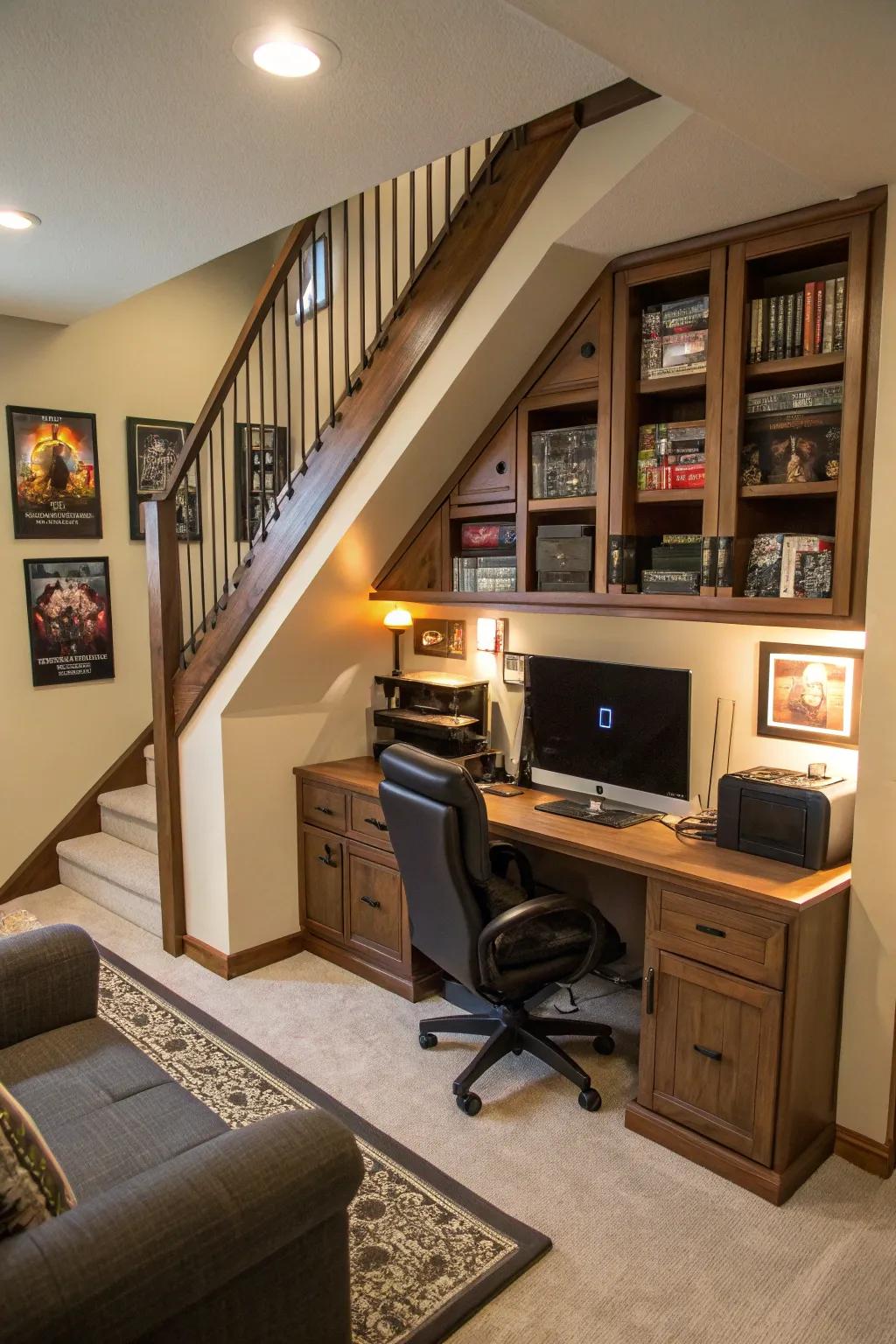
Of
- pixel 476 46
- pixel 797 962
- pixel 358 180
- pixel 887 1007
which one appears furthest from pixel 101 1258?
pixel 358 180

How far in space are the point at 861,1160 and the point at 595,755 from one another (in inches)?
54.1

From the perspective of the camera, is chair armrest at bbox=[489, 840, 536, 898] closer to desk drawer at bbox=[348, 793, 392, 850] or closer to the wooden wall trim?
desk drawer at bbox=[348, 793, 392, 850]

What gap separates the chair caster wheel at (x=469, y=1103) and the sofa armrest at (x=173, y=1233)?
1213 mm

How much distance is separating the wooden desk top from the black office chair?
0.19m

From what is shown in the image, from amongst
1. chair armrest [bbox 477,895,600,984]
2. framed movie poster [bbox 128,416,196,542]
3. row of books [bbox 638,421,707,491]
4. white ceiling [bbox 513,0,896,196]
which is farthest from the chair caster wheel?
framed movie poster [bbox 128,416,196,542]

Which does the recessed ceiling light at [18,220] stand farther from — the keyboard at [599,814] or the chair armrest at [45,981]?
the keyboard at [599,814]

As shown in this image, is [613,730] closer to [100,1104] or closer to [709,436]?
[709,436]

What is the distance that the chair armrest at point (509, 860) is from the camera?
3136 millimetres

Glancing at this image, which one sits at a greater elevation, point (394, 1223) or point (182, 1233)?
point (182, 1233)

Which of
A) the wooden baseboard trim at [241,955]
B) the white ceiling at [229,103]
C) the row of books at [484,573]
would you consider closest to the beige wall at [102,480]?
the wooden baseboard trim at [241,955]

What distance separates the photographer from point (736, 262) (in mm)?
2582

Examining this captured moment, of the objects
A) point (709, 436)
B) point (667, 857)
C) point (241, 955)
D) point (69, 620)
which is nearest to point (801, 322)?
point (709, 436)

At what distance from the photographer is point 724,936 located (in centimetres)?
242

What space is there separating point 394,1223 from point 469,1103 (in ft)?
1.64
